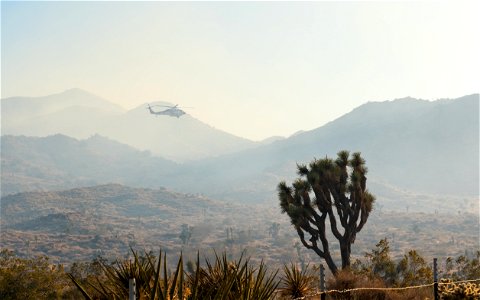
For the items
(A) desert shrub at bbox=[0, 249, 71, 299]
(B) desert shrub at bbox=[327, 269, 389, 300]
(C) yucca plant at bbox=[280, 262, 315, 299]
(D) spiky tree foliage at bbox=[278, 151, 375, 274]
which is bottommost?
(A) desert shrub at bbox=[0, 249, 71, 299]

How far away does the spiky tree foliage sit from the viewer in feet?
74.0

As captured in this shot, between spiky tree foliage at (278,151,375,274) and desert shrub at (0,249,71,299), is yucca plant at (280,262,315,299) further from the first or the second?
desert shrub at (0,249,71,299)

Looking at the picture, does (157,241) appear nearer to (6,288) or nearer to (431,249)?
(431,249)

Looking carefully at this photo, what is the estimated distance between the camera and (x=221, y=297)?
7.43m


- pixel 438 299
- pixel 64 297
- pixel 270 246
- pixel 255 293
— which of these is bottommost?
pixel 270 246

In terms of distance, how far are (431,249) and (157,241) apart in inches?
3449

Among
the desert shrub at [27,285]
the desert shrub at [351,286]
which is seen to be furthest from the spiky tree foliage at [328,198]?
the desert shrub at [27,285]

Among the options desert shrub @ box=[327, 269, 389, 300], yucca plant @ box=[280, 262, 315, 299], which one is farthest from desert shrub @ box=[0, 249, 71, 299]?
yucca plant @ box=[280, 262, 315, 299]

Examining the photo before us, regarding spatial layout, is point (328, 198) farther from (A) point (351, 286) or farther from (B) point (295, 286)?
(B) point (295, 286)

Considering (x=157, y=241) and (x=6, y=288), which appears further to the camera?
(x=157, y=241)

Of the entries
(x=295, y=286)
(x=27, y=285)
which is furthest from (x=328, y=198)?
(x=27, y=285)

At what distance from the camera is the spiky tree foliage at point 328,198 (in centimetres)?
2256

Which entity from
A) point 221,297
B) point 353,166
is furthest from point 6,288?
point 221,297

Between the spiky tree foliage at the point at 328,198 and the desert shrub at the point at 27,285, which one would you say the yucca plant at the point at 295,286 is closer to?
the spiky tree foliage at the point at 328,198
